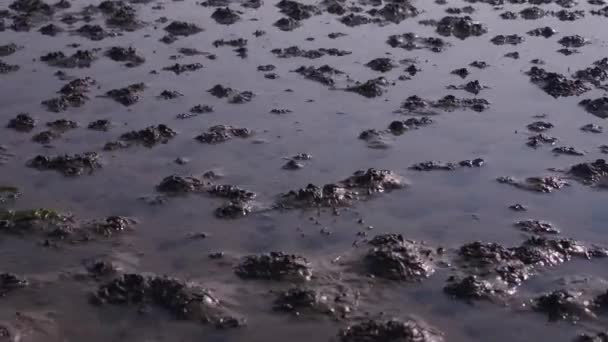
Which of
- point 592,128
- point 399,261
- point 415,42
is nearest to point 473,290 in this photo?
point 399,261

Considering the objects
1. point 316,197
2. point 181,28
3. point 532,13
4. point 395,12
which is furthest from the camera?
point 532,13

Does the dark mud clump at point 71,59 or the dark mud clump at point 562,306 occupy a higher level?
the dark mud clump at point 562,306

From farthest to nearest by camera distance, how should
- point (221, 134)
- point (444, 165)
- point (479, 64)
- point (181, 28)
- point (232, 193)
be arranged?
point (181, 28) → point (479, 64) → point (221, 134) → point (444, 165) → point (232, 193)

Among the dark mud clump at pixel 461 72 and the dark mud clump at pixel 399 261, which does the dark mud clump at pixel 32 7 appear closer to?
the dark mud clump at pixel 461 72

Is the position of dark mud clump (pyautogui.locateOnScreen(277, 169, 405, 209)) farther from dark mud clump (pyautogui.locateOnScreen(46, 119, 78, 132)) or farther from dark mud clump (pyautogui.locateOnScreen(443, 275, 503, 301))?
dark mud clump (pyautogui.locateOnScreen(46, 119, 78, 132))

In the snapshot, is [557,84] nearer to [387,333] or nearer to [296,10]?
[296,10]

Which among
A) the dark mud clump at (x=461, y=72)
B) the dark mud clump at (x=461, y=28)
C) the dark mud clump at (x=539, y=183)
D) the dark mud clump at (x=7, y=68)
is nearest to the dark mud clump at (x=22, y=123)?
the dark mud clump at (x=7, y=68)

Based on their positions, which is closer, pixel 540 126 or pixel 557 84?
pixel 540 126
